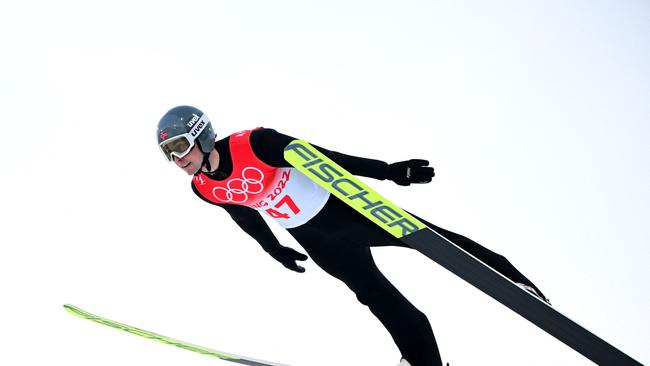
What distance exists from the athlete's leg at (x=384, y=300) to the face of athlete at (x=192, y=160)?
A: 0.56 meters

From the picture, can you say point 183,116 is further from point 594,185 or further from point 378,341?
point 594,185

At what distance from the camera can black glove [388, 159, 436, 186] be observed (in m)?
2.25

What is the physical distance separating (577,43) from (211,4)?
3.01 m

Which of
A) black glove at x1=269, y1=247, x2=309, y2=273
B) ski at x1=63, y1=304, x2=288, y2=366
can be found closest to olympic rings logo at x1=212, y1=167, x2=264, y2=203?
black glove at x1=269, y1=247, x2=309, y2=273

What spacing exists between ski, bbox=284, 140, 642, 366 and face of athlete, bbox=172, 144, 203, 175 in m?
0.43

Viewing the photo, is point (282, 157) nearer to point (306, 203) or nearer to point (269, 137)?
point (269, 137)

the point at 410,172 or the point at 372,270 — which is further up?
the point at 410,172

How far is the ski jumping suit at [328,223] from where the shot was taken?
7.90ft

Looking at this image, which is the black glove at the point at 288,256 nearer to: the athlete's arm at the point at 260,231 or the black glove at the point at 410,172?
the athlete's arm at the point at 260,231

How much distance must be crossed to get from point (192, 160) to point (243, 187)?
0.75 feet

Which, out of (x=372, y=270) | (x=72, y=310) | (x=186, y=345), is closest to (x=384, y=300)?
(x=372, y=270)

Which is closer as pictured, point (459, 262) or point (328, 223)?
point (459, 262)

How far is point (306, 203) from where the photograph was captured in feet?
8.20

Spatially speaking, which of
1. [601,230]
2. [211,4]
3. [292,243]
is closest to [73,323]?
[292,243]
